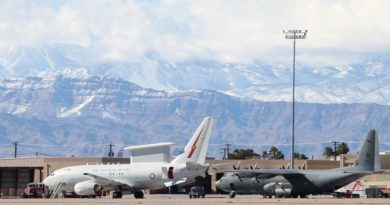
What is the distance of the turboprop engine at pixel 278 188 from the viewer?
124m

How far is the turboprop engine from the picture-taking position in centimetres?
12406

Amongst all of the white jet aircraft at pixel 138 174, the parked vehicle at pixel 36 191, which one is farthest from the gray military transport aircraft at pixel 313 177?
the parked vehicle at pixel 36 191

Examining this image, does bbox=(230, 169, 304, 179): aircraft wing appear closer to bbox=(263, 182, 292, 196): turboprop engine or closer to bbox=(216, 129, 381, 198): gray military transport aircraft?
bbox=(216, 129, 381, 198): gray military transport aircraft

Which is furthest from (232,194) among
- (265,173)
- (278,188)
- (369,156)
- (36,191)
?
(36,191)

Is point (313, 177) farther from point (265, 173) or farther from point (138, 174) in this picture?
point (138, 174)

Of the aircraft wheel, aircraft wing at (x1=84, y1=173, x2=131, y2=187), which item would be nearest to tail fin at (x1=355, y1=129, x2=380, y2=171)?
the aircraft wheel

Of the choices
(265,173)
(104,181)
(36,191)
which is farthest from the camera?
(36,191)

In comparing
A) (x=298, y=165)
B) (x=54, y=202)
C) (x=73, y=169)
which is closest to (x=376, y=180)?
(x=298, y=165)

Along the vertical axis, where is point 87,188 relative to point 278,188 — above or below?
below

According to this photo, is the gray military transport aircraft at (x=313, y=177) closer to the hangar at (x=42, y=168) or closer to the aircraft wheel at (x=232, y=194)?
the aircraft wheel at (x=232, y=194)

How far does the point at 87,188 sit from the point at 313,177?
2382 centimetres

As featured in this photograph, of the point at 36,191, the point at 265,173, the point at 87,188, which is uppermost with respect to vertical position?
the point at 265,173

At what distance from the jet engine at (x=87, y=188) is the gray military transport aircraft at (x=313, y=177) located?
14721 mm

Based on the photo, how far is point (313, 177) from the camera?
12319 centimetres
